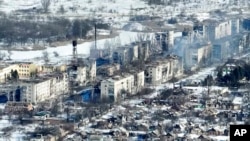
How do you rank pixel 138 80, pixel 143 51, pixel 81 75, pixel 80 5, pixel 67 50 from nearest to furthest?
pixel 138 80 < pixel 81 75 < pixel 143 51 < pixel 67 50 < pixel 80 5

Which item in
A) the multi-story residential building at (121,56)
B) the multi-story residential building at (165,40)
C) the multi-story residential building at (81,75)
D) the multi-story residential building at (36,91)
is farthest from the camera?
the multi-story residential building at (165,40)

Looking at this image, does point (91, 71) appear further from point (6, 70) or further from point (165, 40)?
point (165, 40)

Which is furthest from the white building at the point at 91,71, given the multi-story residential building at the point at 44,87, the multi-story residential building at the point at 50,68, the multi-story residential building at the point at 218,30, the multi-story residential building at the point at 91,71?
the multi-story residential building at the point at 218,30

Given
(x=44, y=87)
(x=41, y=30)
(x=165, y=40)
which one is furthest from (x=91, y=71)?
(x=41, y=30)

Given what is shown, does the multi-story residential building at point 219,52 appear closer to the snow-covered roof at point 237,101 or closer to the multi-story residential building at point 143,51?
the multi-story residential building at point 143,51

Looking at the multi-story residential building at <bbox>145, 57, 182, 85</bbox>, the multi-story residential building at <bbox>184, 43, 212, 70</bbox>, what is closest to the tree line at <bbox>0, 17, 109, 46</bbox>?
the multi-story residential building at <bbox>184, 43, 212, 70</bbox>

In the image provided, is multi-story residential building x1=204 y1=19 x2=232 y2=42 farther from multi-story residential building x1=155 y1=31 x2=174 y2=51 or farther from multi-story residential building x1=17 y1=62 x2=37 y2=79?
multi-story residential building x1=17 y1=62 x2=37 y2=79

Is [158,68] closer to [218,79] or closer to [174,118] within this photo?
[218,79]
